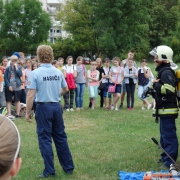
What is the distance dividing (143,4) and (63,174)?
169 ft

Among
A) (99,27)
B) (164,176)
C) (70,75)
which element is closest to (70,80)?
(70,75)

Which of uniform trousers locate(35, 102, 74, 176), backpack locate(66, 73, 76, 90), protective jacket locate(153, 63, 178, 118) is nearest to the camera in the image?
uniform trousers locate(35, 102, 74, 176)

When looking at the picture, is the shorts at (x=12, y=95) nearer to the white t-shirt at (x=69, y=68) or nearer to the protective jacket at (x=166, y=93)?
the white t-shirt at (x=69, y=68)

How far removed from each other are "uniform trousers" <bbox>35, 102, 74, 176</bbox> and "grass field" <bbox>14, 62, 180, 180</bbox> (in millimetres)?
279

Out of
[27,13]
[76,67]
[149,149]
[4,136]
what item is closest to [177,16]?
[27,13]

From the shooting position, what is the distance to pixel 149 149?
7.69 m

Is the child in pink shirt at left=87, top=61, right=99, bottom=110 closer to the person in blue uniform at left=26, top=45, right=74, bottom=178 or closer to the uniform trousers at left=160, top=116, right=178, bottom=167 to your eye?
the uniform trousers at left=160, top=116, right=178, bottom=167

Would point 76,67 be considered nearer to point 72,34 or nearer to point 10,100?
point 10,100

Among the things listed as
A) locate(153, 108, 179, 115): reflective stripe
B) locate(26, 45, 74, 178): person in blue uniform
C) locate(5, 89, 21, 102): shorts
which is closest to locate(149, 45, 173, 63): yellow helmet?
locate(153, 108, 179, 115): reflective stripe

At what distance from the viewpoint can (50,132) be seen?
599 cm

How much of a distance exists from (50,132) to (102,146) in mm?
2348

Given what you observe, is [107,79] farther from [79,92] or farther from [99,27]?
[99,27]

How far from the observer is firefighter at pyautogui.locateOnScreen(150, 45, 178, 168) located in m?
6.16

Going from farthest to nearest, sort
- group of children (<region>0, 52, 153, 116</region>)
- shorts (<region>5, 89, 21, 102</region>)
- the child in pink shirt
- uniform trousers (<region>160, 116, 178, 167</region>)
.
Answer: the child in pink shirt, group of children (<region>0, 52, 153, 116</region>), shorts (<region>5, 89, 21, 102</region>), uniform trousers (<region>160, 116, 178, 167</region>)
